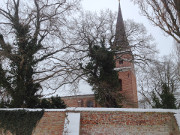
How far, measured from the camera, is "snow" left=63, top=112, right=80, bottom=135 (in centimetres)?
854

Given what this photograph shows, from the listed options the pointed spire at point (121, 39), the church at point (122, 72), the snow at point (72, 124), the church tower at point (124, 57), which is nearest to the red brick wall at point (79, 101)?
the church at point (122, 72)

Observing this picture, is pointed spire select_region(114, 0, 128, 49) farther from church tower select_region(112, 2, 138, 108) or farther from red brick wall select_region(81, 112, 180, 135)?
red brick wall select_region(81, 112, 180, 135)

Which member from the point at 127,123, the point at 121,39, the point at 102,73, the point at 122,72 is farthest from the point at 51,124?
the point at 122,72

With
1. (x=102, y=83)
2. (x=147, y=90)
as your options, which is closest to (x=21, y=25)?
(x=102, y=83)

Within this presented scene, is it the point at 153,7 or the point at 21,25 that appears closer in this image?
the point at 153,7

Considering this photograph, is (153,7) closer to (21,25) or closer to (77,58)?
(21,25)

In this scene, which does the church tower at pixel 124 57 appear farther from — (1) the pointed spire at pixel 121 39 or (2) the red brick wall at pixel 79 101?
(2) the red brick wall at pixel 79 101

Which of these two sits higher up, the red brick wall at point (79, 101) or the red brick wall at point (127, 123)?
the red brick wall at point (79, 101)

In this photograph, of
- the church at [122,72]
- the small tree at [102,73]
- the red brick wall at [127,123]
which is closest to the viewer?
the red brick wall at [127,123]

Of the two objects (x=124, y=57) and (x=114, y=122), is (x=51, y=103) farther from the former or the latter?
(x=124, y=57)

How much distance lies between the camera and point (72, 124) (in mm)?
8789

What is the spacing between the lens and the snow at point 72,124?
28.0 ft

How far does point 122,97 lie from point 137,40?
25.7ft

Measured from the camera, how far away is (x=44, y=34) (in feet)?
50.1
